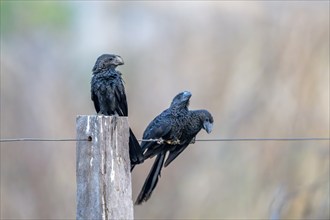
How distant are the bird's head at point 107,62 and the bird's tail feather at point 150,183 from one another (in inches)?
23.9

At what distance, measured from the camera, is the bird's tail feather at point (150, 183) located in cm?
309

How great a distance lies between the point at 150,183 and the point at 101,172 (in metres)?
1.09

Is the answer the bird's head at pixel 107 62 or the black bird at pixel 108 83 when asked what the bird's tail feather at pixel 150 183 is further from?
the bird's head at pixel 107 62

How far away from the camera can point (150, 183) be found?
3.16 meters

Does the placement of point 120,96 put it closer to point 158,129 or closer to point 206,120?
point 158,129

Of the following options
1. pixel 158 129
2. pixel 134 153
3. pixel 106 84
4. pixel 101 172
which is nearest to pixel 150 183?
pixel 158 129

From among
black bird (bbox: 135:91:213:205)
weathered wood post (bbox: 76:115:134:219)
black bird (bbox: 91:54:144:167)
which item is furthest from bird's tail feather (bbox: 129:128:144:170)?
black bird (bbox: 135:91:213:205)

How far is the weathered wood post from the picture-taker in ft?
6.84

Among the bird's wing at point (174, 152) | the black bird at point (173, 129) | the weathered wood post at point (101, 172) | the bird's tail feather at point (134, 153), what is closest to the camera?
the weathered wood post at point (101, 172)

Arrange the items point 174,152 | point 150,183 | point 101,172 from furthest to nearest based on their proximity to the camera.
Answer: point 174,152
point 150,183
point 101,172

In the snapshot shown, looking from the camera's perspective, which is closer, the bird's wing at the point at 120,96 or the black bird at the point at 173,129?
the bird's wing at the point at 120,96

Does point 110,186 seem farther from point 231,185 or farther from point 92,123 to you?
point 231,185

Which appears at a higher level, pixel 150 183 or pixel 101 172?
pixel 101 172

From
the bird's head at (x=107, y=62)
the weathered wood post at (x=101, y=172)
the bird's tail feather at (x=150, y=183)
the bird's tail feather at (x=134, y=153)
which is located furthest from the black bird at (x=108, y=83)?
the weathered wood post at (x=101, y=172)
